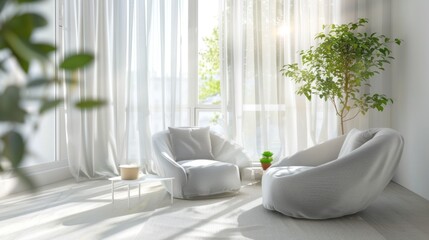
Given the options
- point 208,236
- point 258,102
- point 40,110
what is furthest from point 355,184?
point 40,110

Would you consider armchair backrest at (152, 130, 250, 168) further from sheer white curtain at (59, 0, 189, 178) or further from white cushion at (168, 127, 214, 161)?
sheer white curtain at (59, 0, 189, 178)

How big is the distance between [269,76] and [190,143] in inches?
60.5

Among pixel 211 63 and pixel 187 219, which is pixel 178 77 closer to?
pixel 211 63

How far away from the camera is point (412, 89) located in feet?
18.3

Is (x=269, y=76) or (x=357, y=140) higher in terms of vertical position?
(x=269, y=76)

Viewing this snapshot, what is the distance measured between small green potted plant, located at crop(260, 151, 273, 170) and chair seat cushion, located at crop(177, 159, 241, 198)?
0.79m

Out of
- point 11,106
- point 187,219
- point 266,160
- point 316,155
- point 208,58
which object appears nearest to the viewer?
point 11,106

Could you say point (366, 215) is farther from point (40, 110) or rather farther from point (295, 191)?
point (40, 110)

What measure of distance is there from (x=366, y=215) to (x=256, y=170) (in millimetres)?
1975

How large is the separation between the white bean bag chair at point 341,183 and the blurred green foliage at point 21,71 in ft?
13.1

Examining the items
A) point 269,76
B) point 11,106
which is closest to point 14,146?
point 11,106

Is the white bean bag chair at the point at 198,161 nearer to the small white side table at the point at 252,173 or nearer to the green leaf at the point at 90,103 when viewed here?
the small white side table at the point at 252,173

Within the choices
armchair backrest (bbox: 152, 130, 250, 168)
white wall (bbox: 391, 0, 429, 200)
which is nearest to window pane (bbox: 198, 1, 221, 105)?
armchair backrest (bbox: 152, 130, 250, 168)

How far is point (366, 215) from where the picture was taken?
14.2 ft
